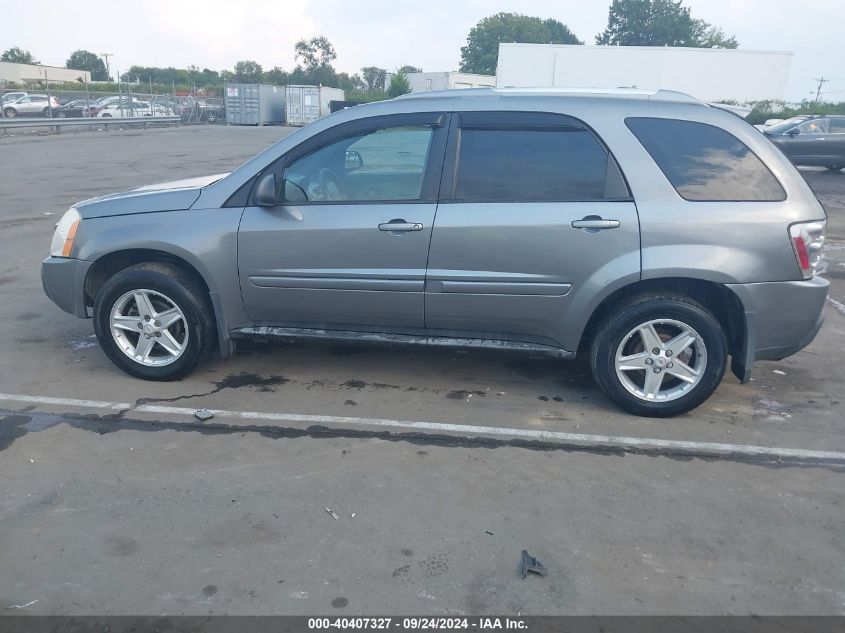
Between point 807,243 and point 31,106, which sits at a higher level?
point 807,243

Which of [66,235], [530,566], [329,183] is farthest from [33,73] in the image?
[530,566]

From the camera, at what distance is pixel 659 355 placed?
443cm

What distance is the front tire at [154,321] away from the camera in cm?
479

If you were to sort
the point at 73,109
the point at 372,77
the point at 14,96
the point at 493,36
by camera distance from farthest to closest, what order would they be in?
the point at 493,36, the point at 372,77, the point at 73,109, the point at 14,96

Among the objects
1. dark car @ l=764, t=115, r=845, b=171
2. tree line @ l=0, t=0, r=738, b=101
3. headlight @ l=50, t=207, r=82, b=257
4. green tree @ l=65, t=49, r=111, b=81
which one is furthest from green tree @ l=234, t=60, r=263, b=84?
headlight @ l=50, t=207, r=82, b=257

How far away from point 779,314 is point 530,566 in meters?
2.37

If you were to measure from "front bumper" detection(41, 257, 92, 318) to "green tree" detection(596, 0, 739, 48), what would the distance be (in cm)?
9806

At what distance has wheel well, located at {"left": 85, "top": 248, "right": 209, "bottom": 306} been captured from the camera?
488 centimetres

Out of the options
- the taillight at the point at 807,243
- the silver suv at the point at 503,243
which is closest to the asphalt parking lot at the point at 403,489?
the silver suv at the point at 503,243

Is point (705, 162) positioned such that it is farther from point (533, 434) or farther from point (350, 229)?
point (350, 229)

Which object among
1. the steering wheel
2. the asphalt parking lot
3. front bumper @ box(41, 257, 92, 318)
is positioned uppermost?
the steering wheel

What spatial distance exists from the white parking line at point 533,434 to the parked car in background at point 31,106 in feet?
116

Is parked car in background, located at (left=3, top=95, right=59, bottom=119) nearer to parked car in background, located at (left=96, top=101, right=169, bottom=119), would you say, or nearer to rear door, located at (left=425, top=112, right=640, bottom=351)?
parked car in background, located at (left=96, top=101, right=169, bottom=119)

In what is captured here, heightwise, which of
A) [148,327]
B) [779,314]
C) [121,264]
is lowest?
[148,327]
